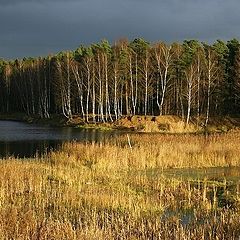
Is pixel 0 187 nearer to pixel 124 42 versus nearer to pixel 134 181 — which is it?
pixel 134 181

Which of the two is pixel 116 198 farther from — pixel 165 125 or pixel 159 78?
pixel 159 78

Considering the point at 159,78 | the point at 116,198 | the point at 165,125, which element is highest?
the point at 159,78

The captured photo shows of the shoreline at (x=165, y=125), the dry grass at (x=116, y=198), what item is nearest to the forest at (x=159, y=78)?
the shoreline at (x=165, y=125)

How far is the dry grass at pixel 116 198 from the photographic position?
10.2m

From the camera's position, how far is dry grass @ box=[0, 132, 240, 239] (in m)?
10.2

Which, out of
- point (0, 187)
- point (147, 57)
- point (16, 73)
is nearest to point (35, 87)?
point (16, 73)

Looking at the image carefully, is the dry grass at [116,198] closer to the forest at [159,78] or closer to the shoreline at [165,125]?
the shoreline at [165,125]

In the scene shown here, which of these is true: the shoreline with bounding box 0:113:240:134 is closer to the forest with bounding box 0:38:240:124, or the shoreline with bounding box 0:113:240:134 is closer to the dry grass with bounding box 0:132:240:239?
the forest with bounding box 0:38:240:124

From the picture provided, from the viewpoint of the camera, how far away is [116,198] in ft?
47.3

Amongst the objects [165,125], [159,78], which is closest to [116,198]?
[165,125]

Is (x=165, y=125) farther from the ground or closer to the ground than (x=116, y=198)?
closer to the ground

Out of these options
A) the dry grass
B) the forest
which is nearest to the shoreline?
the forest

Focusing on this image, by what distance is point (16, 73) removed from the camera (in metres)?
111

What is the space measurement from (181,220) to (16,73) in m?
103
